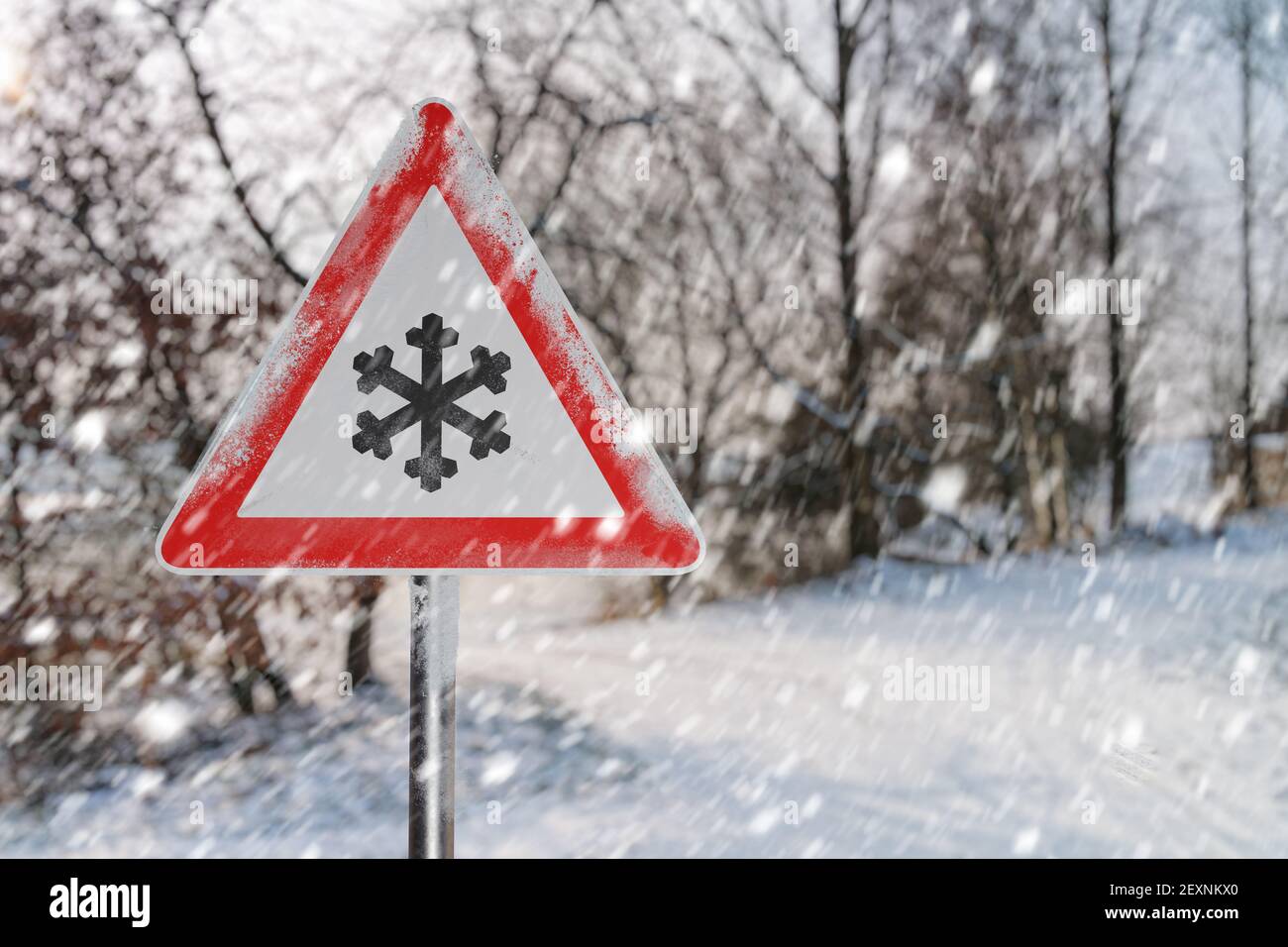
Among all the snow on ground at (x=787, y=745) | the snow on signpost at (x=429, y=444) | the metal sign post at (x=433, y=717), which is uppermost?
the snow on signpost at (x=429, y=444)

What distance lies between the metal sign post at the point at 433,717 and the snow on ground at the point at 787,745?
1.52m

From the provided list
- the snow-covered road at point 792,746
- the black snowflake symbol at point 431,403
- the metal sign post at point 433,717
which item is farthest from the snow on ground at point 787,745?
the black snowflake symbol at point 431,403

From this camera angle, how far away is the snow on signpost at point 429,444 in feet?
4.55

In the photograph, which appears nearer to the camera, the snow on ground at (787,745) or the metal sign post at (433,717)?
the metal sign post at (433,717)

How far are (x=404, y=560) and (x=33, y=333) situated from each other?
140 inches

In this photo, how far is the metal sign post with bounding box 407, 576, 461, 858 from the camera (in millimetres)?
1376

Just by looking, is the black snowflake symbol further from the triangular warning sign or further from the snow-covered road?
the snow-covered road

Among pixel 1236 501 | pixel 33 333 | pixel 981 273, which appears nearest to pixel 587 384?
pixel 33 333

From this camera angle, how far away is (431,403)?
4.61ft

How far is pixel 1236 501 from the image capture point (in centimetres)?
848

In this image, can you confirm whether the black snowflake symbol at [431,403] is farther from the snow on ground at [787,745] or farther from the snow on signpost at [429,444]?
the snow on ground at [787,745]

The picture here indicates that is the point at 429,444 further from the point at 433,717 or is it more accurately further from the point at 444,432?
the point at 433,717

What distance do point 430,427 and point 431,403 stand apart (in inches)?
1.8

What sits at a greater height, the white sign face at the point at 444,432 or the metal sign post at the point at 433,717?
the white sign face at the point at 444,432
